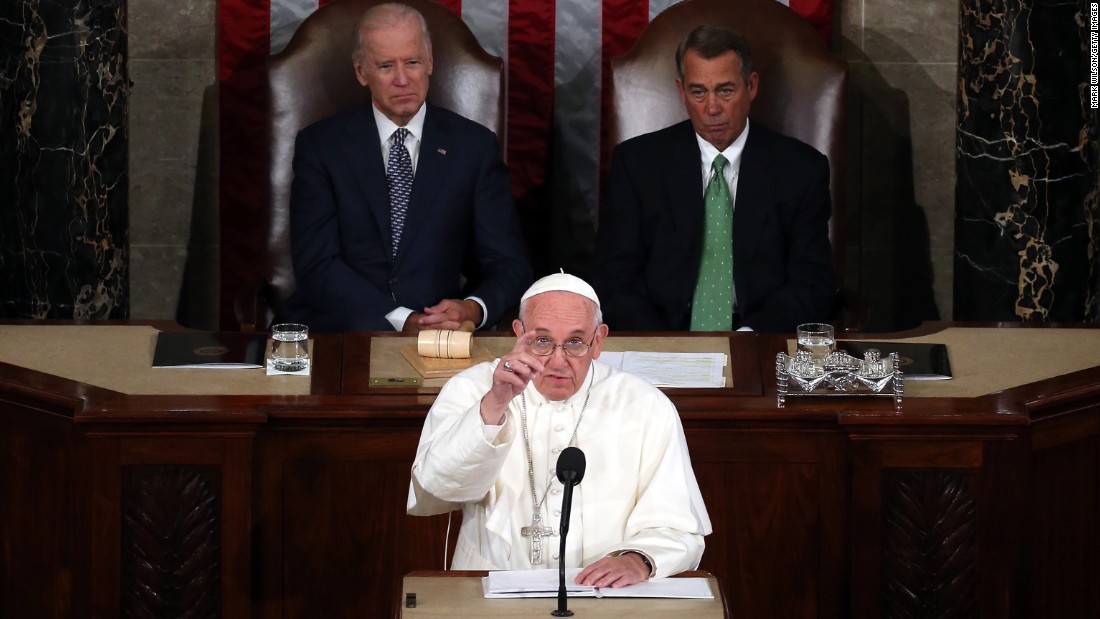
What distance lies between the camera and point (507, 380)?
3.12 m

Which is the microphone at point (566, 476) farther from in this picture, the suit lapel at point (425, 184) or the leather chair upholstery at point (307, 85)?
the leather chair upholstery at point (307, 85)

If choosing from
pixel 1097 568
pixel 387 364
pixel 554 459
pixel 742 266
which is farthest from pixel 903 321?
pixel 554 459

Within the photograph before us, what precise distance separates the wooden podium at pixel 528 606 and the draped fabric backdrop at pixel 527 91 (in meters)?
3.51

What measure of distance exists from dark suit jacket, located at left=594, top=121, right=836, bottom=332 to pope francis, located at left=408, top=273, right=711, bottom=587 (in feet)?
6.55

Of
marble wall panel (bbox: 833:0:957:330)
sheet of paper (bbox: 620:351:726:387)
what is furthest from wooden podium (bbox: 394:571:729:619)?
marble wall panel (bbox: 833:0:957:330)

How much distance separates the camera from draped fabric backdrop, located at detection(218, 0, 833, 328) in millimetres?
6379

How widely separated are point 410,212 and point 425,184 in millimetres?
106

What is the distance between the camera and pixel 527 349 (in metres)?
3.32

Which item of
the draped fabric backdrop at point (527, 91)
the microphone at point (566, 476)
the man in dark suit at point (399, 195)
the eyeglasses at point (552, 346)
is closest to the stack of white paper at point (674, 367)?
the eyeglasses at point (552, 346)

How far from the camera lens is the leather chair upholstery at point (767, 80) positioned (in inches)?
232

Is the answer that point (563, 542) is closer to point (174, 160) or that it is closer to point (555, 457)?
point (555, 457)

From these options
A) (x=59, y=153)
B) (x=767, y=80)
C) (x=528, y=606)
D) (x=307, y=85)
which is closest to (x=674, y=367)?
(x=528, y=606)

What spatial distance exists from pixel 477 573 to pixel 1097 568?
1.88 m

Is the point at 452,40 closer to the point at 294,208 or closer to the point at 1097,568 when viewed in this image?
the point at 294,208
